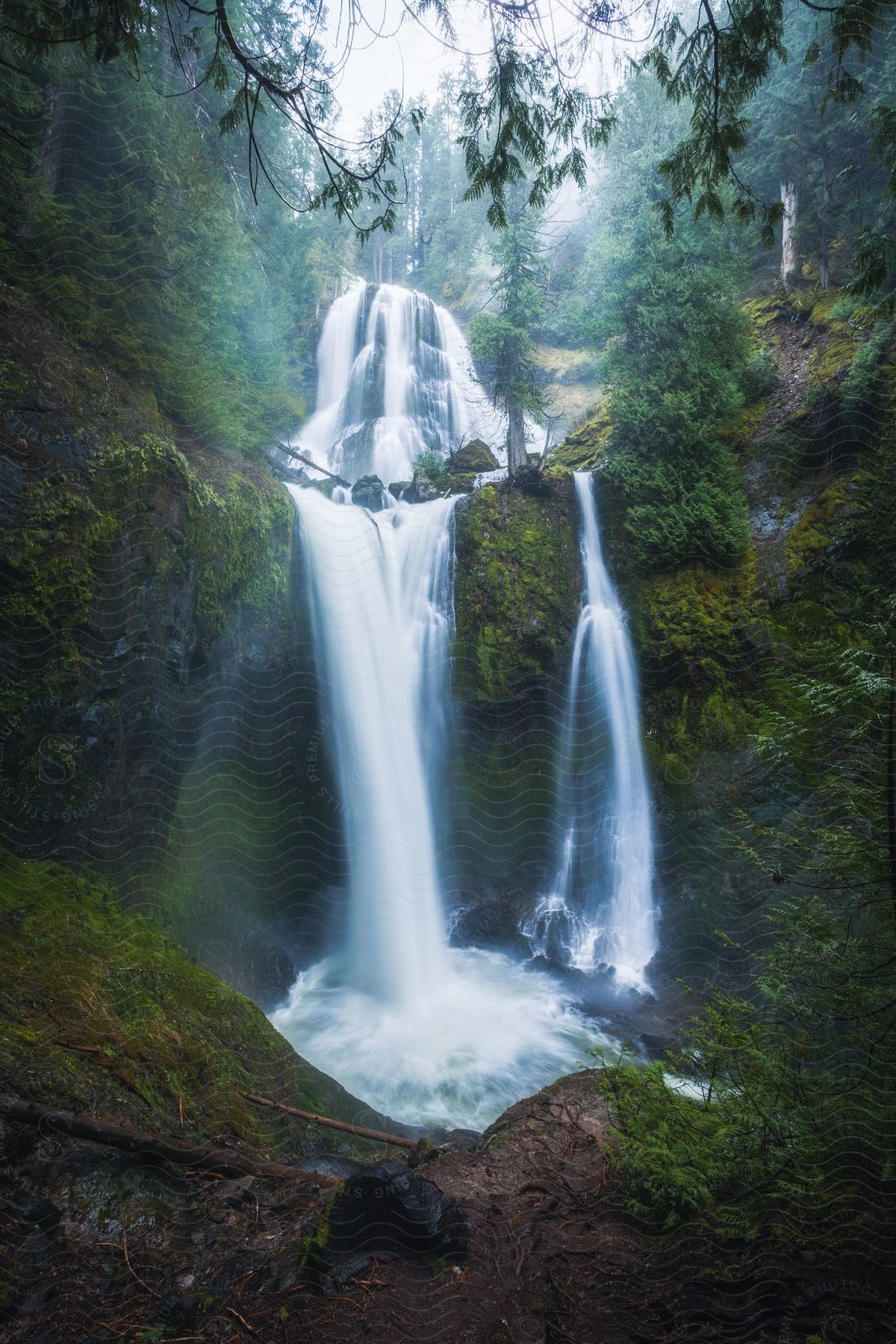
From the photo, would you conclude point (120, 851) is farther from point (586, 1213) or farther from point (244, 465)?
point (244, 465)

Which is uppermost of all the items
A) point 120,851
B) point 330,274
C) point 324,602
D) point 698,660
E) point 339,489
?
point 330,274

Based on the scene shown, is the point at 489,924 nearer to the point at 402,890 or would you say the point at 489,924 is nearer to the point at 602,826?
the point at 402,890

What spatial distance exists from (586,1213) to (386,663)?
7.05m

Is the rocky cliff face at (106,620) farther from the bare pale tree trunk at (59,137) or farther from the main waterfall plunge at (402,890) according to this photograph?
the main waterfall plunge at (402,890)

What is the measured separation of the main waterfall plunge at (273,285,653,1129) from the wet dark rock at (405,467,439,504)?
2.17 feet

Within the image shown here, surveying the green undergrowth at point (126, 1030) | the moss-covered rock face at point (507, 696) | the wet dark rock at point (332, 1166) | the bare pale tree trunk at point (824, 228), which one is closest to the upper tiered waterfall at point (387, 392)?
the moss-covered rock face at point (507, 696)

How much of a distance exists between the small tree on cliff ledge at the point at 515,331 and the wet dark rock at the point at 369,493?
2.73 meters

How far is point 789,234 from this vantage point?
36.8 ft

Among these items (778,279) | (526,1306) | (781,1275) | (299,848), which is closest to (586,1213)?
(526,1306)

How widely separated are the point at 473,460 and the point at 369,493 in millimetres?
3223

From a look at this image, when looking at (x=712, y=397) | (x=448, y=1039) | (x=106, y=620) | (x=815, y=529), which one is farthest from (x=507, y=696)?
(x=106, y=620)

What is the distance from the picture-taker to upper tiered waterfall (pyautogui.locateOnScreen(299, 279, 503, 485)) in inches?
611

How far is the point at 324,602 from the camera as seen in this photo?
855 cm

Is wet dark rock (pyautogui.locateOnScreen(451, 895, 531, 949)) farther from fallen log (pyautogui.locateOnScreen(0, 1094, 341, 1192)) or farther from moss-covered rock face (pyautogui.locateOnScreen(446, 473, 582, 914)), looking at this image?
fallen log (pyautogui.locateOnScreen(0, 1094, 341, 1192))
